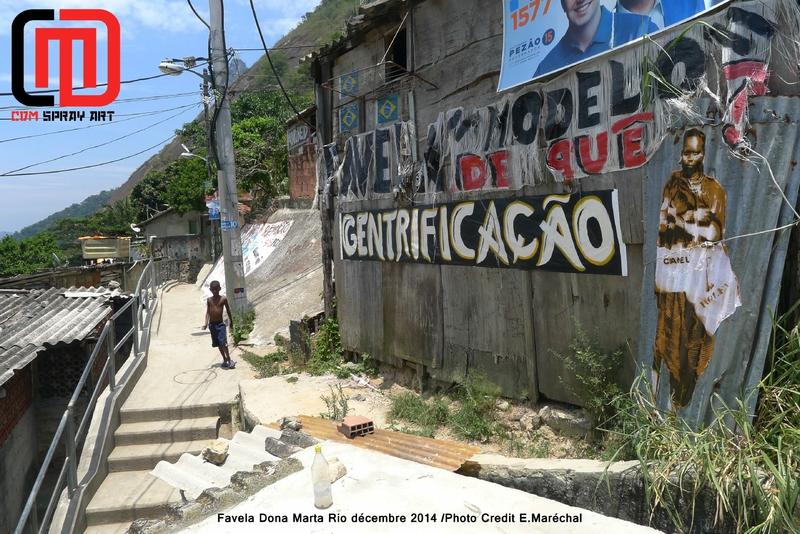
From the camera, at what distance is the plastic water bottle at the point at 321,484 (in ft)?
11.3

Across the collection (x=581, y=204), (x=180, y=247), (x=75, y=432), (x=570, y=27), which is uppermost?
(x=570, y=27)

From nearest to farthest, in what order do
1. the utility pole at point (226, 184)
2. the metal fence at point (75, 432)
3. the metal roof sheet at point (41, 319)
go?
1. the metal fence at point (75, 432)
2. the metal roof sheet at point (41, 319)
3. the utility pole at point (226, 184)

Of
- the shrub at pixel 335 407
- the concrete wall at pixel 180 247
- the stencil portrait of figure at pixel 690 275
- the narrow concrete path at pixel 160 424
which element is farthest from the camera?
the concrete wall at pixel 180 247

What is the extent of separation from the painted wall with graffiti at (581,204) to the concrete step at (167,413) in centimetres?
249

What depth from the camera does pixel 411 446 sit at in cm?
468

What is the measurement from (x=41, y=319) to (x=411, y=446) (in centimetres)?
709

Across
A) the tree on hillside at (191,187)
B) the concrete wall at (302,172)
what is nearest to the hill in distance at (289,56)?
the tree on hillside at (191,187)

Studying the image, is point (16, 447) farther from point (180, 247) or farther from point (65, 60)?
point (180, 247)

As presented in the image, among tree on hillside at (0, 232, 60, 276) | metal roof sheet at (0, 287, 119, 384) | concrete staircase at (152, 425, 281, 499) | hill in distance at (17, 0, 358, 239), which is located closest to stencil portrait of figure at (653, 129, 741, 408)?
concrete staircase at (152, 425, 281, 499)

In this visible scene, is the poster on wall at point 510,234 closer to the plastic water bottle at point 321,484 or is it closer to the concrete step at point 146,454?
the plastic water bottle at point 321,484

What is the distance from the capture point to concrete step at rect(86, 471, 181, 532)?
5957 mm

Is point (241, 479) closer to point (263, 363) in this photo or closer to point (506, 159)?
point (506, 159)

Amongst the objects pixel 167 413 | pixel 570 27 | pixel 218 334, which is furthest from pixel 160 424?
pixel 570 27

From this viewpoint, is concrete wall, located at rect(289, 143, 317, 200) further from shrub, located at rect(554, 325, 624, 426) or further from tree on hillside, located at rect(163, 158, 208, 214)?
shrub, located at rect(554, 325, 624, 426)
